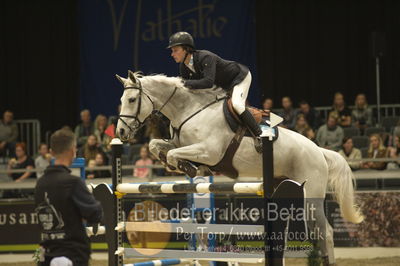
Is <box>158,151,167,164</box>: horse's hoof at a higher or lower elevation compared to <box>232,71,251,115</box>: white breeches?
lower

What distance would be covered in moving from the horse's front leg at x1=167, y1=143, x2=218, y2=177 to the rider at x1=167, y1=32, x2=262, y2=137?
453 millimetres

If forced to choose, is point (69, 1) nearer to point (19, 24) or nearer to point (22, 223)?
point (19, 24)

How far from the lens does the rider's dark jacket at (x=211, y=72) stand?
6.13 metres

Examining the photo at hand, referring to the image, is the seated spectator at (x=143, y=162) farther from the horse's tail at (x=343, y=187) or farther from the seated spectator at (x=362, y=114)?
the horse's tail at (x=343, y=187)

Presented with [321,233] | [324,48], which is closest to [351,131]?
[324,48]

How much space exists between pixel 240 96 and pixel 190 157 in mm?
Result: 741

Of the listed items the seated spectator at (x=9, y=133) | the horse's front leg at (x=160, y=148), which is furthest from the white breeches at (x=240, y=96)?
the seated spectator at (x=9, y=133)

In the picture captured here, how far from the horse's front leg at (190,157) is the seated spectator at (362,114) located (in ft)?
17.3

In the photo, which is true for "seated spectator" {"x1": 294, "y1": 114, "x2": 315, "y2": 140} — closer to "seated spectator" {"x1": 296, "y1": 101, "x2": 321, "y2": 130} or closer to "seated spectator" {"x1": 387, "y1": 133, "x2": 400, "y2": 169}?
"seated spectator" {"x1": 296, "y1": 101, "x2": 321, "y2": 130}

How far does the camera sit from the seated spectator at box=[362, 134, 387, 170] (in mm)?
9672

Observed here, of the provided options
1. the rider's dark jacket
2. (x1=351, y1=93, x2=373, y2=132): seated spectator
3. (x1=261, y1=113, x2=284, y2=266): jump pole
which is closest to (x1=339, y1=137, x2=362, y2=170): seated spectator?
(x1=351, y1=93, x2=373, y2=132): seated spectator

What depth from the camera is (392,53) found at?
12.3 meters

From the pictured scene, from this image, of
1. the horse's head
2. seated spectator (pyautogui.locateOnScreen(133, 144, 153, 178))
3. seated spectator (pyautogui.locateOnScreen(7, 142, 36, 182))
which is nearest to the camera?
the horse's head

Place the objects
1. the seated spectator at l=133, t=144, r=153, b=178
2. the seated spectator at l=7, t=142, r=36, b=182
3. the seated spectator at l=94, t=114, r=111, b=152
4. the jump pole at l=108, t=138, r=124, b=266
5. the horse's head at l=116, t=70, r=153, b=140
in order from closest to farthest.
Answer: the jump pole at l=108, t=138, r=124, b=266 < the horse's head at l=116, t=70, r=153, b=140 < the seated spectator at l=133, t=144, r=153, b=178 < the seated spectator at l=7, t=142, r=36, b=182 < the seated spectator at l=94, t=114, r=111, b=152
